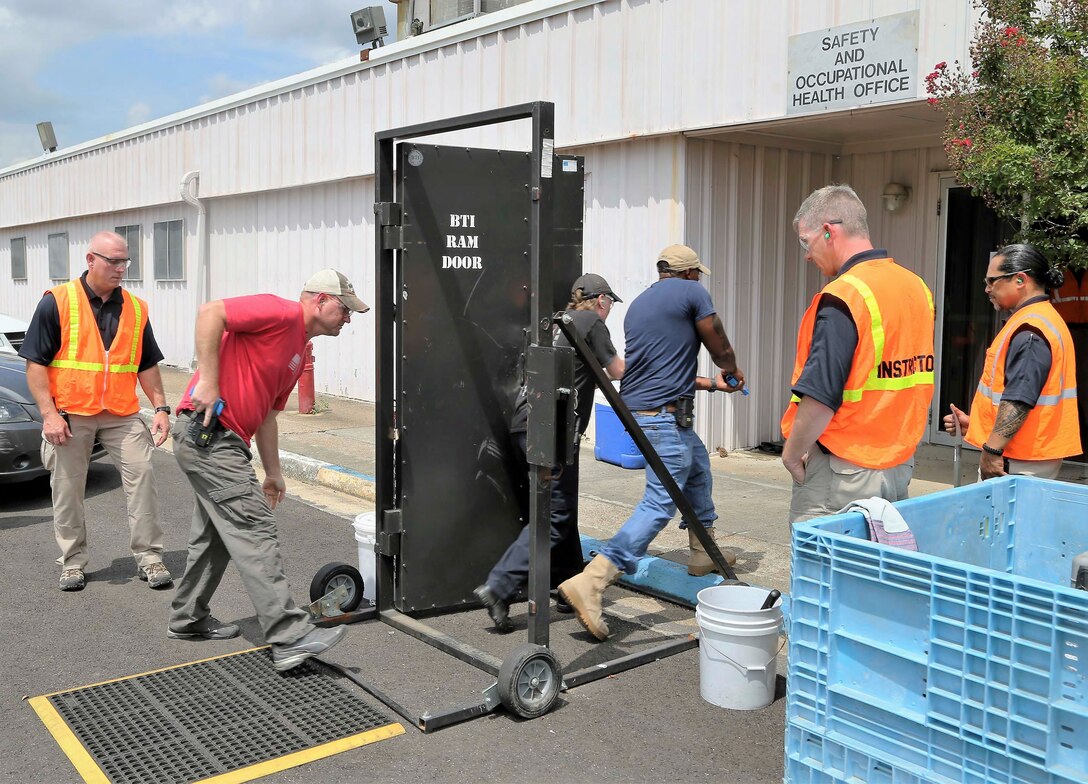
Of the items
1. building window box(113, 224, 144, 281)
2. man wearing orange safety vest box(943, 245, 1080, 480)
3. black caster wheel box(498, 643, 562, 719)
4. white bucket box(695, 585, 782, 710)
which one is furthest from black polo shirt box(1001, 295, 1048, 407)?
building window box(113, 224, 144, 281)

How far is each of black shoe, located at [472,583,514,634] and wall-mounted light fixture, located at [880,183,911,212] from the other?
20.8ft

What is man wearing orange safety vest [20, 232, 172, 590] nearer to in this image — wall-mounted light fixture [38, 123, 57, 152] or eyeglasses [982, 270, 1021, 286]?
eyeglasses [982, 270, 1021, 286]

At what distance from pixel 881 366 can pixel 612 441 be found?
7.81ft

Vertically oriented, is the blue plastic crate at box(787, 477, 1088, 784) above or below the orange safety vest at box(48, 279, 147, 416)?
below

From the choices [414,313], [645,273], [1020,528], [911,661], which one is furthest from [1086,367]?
[911,661]

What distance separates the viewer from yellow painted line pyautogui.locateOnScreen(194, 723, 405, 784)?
3.72 metres

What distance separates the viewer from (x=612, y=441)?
5.98m

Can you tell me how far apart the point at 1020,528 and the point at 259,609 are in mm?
3185

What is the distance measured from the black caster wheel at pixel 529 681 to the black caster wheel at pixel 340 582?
1.41 m

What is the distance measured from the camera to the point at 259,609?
15.1 ft

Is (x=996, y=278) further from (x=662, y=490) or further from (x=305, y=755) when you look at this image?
(x=305, y=755)

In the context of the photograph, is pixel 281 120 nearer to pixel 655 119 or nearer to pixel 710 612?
pixel 655 119

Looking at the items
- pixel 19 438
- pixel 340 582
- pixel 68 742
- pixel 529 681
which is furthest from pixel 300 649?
pixel 19 438

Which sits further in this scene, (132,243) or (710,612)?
(132,243)
